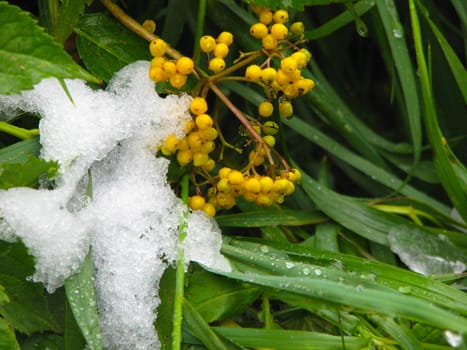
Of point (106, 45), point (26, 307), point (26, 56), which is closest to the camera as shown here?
point (26, 56)

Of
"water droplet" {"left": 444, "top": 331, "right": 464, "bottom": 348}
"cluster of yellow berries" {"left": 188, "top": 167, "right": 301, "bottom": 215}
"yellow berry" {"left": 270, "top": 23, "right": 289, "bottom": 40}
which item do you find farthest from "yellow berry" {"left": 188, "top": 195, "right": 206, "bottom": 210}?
"water droplet" {"left": 444, "top": 331, "right": 464, "bottom": 348}

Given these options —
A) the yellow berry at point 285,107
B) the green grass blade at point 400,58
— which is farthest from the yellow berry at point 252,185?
the green grass blade at point 400,58

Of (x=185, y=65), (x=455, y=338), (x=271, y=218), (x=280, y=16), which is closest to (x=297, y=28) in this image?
(x=280, y=16)

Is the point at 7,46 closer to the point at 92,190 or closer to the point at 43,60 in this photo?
the point at 43,60

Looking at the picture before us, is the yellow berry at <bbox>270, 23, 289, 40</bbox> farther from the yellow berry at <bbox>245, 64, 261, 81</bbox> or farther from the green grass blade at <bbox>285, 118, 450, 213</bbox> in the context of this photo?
the green grass blade at <bbox>285, 118, 450, 213</bbox>

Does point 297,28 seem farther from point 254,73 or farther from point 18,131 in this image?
point 18,131

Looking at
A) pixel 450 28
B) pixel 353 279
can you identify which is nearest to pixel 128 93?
pixel 353 279
